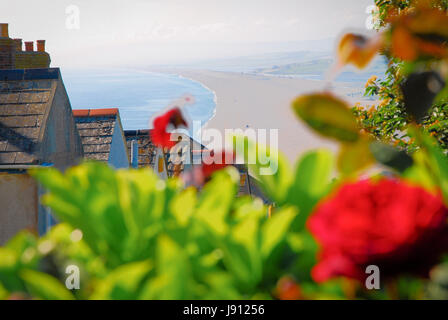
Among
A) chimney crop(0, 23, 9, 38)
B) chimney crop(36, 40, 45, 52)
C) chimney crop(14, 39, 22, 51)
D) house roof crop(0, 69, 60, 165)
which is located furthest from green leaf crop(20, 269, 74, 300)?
chimney crop(36, 40, 45, 52)

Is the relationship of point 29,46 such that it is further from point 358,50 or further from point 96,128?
point 358,50

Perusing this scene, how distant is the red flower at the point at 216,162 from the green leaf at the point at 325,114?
29cm

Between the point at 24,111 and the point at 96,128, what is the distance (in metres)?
2.26

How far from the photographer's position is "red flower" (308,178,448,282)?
552 millimetres

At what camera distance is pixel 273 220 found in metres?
0.64

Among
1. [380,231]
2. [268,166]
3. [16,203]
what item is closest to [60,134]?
[16,203]

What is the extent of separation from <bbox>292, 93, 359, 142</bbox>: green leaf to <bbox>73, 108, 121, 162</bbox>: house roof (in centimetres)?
698

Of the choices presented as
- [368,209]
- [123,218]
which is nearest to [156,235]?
[123,218]

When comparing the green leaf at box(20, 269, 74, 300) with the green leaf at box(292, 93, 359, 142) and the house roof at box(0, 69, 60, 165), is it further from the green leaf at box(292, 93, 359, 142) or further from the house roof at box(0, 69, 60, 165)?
the house roof at box(0, 69, 60, 165)

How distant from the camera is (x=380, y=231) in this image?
55 cm

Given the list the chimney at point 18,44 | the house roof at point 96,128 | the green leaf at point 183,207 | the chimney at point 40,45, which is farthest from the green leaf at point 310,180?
the chimney at point 40,45

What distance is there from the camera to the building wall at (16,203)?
16.2 ft

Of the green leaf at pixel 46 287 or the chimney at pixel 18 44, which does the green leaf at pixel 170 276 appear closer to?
the green leaf at pixel 46 287
